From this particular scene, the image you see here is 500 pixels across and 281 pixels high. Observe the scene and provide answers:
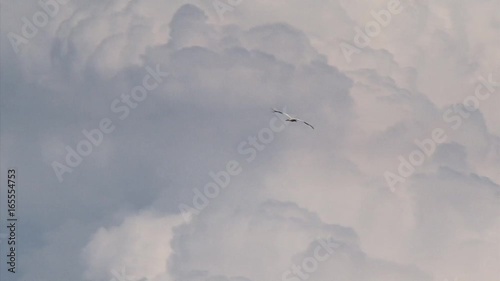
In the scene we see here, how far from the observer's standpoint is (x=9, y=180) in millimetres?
180625

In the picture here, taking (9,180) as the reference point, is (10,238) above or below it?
below

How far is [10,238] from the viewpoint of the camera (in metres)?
164

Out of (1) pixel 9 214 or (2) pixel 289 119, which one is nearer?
(1) pixel 9 214

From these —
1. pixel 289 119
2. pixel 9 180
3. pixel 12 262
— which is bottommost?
pixel 12 262

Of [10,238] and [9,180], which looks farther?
[9,180]

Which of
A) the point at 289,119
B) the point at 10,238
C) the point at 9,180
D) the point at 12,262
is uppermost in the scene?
the point at 289,119

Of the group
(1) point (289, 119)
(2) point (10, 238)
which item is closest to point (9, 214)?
(2) point (10, 238)

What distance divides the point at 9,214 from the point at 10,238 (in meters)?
18.4

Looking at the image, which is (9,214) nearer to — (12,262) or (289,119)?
(12,262)

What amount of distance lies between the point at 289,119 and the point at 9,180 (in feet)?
601

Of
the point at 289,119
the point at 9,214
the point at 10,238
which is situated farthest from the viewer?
the point at 289,119

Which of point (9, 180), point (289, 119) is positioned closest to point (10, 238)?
point (9, 180)

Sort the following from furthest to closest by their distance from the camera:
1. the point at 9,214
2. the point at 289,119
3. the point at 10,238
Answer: the point at 289,119, the point at 9,214, the point at 10,238

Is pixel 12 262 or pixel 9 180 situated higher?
pixel 9 180
